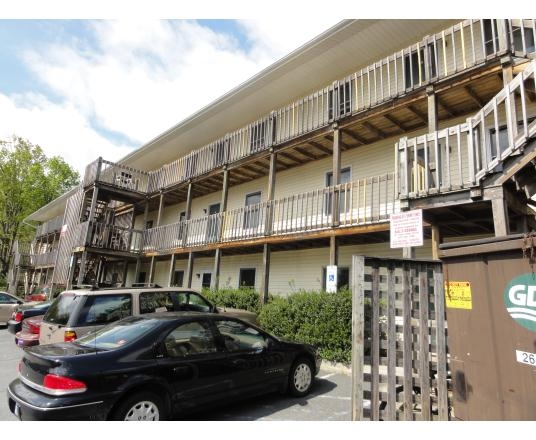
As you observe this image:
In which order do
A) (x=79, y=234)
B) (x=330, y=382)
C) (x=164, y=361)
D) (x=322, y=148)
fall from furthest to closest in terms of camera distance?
1. (x=79, y=234)
2. (x=322, y=148)
3. (x=330, y=382)
4. (x=164, y=361)

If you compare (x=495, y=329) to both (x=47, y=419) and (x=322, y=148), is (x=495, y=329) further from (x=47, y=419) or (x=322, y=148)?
(x=322, y=148)

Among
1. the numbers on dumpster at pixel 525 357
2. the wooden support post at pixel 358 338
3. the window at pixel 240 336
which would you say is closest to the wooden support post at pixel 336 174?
the window at pixel 240 336

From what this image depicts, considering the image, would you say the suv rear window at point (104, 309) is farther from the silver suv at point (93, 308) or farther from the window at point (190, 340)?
the window at point (190, 340)

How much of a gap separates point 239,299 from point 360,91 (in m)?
7.56

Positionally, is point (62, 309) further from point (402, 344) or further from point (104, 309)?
point (402, 344)

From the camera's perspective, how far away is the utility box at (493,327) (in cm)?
329

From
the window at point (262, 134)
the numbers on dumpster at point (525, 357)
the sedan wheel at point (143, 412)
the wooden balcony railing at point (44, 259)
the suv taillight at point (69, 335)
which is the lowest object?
the sedan wheel at point (143, 412)

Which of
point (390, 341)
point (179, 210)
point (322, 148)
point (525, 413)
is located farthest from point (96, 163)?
point (525, 413)

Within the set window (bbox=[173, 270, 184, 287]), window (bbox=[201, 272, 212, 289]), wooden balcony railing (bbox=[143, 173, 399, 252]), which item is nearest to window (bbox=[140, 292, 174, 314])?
wooden balcony railing (bbox=[143, 173, 399, 252])

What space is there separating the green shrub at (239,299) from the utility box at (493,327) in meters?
7.72

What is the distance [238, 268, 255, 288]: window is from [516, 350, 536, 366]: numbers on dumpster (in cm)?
1225

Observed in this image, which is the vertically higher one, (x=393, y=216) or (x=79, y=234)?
(x=79, y=234)

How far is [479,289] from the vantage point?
147 inches
